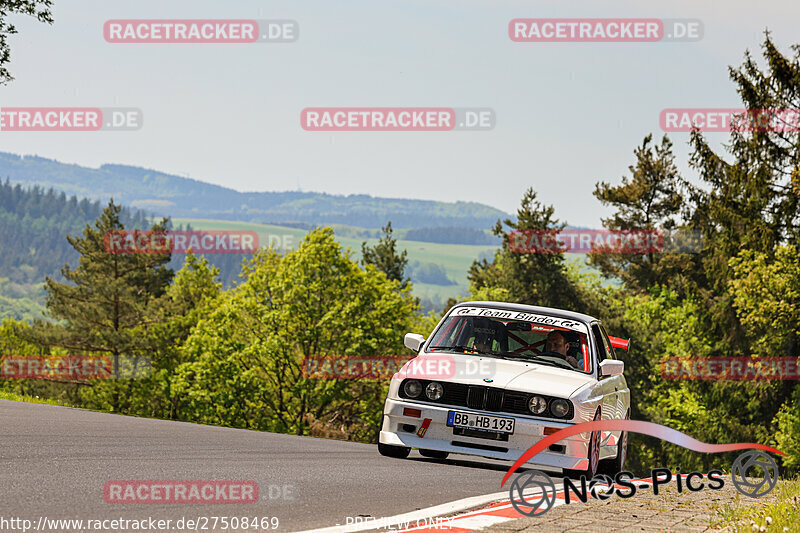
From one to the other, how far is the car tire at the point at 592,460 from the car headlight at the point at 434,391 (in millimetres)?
1485

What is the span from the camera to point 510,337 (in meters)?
11.1

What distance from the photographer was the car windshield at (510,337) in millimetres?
10633

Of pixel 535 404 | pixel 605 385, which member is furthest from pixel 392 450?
pixel 605 385

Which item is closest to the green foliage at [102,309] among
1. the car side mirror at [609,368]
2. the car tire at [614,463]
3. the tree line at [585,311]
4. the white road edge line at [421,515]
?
the tree line at [585,311]

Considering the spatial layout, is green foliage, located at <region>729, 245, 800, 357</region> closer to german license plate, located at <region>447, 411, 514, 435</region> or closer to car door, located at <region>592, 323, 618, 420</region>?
car door, located at <region>592, 323, 618, 420</region>

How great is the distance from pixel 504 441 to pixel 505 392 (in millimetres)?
502

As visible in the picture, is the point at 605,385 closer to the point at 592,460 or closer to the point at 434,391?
the point at 592,460

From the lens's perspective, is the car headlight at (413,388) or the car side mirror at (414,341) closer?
the car headlight at (413,388)

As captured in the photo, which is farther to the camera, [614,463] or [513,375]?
[614,463]

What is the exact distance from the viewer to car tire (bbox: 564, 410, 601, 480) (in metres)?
9.35

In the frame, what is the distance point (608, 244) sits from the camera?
5922cm

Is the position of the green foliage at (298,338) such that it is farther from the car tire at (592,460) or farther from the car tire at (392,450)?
the car tire at (592,460)

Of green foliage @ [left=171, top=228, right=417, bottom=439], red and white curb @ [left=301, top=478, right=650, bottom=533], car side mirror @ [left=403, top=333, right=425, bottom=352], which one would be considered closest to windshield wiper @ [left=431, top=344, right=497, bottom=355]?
car side mirror @ [left=403, top=333, right=425, bottom=352]

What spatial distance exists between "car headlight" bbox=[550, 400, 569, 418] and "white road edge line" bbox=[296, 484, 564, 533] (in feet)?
2.89
